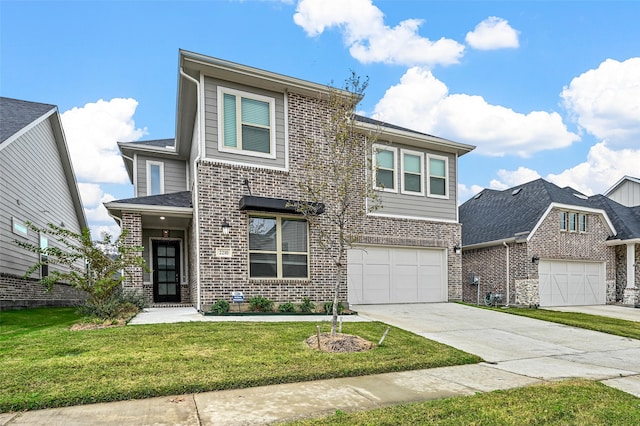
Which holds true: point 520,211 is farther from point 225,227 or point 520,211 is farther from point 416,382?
point 416,382

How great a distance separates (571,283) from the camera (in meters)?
16.8

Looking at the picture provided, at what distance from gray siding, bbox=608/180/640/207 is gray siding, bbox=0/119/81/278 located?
3057 centimetres

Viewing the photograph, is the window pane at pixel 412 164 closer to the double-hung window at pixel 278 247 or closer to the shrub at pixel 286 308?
the double-hung window at pixel 278 247

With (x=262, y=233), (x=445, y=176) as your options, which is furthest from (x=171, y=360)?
(x=445, y=176)

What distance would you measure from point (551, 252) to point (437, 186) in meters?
6.30

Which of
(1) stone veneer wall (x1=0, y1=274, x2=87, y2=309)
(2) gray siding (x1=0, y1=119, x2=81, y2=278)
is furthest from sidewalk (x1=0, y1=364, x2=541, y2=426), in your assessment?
(2) gray siding (x1=0, y1=119, x2=81, y2=278)

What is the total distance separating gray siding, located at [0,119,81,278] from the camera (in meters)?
11.7

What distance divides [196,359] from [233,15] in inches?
431

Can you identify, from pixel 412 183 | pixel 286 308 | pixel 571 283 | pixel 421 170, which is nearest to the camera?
pixel 286 308

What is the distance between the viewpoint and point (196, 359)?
5395 mm

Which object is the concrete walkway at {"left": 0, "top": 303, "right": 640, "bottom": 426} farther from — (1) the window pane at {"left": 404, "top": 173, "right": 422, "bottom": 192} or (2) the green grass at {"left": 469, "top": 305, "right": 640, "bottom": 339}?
(1) the window pane at {"left": 404, "top": 173, "right": 422, "bottom": 192}

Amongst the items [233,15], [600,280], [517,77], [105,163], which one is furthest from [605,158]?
[105,163]

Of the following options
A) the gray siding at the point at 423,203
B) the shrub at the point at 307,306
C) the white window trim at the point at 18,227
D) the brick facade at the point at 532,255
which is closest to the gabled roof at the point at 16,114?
the white window trim at the point at 18,227

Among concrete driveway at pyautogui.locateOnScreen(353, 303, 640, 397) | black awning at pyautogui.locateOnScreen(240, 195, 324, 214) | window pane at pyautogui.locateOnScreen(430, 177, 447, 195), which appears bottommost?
concrete driveway at pyautogui.locateOnScreen(353, 303, 640, 397)
